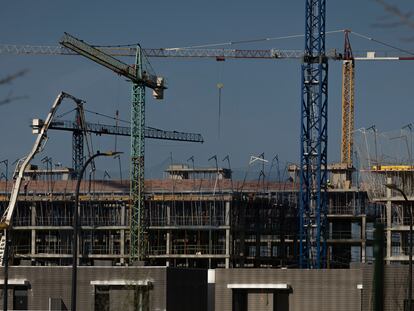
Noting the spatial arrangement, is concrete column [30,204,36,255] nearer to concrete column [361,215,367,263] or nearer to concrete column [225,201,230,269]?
concrete column [225,201,230,269]

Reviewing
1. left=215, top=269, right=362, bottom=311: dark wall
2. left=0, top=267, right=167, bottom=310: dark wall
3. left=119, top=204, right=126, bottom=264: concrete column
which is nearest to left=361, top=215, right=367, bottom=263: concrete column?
left=119, top=204, right=126, bottom=264: concrete column

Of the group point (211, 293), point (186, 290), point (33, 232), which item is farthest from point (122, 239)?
point (186, 290)

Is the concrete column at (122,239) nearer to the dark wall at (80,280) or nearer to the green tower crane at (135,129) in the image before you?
the green tower crane at (135,129)

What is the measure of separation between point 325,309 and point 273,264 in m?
89.5

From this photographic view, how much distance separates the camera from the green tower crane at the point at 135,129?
6033 inches

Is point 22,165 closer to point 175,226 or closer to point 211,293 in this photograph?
point 175,226

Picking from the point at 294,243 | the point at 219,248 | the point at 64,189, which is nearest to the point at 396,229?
the point at 219,248

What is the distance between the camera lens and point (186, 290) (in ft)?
264

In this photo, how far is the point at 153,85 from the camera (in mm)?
161750

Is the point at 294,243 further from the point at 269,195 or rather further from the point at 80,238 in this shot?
the point at 80,238

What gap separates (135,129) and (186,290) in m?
78.7

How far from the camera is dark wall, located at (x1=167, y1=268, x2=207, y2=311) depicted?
7731cm

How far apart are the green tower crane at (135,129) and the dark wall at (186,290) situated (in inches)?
2668

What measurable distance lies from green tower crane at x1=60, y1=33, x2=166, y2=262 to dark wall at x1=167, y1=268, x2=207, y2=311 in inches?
2668
